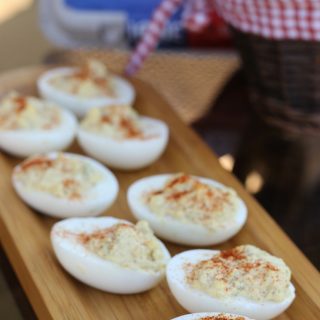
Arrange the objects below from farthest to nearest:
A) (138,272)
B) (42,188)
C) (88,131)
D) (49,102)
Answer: (49,102) < (88,131) < (42,188) < (138,272)

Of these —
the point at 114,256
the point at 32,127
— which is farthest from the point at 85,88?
the point at 114,256

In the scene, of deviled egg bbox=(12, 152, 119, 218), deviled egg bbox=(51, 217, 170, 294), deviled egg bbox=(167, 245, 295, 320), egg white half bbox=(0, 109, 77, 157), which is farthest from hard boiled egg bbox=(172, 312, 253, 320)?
egg white half bbox=(0, 109, 77, 157)

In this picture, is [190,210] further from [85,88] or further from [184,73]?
[184,73]

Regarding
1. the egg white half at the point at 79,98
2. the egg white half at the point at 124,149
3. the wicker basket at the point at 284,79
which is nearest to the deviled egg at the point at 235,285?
the egg white half at the point at 124,149

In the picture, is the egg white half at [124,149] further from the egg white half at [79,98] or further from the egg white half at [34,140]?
the egg white half at [79,98]

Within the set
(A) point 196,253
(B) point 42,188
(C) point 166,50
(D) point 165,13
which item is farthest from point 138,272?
(C) point 166,50

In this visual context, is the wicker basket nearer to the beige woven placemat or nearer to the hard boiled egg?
the beige woven placemat

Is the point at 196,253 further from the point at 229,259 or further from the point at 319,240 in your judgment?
the point at 319,240
